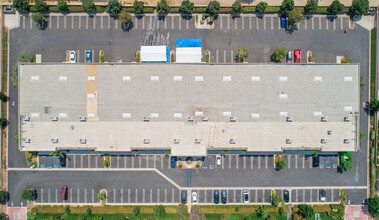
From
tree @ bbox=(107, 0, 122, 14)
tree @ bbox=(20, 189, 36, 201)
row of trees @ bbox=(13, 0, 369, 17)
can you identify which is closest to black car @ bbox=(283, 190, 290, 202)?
row of trees @ bbox=(13, 0, 369, 17)

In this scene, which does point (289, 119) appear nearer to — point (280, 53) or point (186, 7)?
point (280, 53)

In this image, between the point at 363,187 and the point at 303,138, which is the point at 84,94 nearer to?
the point at 303,138

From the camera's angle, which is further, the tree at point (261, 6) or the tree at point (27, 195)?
the tree at point (261, 6)

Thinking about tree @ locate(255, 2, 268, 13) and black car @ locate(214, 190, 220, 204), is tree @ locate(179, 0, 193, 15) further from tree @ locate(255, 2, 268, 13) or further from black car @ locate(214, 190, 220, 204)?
black car @ locate(214, 190, 220, 204)

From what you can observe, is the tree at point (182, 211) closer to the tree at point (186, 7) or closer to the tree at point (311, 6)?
the tree at point (186, 7)

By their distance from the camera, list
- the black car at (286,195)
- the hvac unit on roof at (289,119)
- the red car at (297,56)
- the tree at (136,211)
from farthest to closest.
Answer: the black car at (286,195) → the red car at (297,56) → the tree at (136,211) → the hvac unit on roof at (289,119)

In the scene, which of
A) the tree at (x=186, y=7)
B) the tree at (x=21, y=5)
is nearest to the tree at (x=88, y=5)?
the tree at (x=21, y=5)

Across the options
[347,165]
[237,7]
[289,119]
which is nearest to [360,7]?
[237,7]

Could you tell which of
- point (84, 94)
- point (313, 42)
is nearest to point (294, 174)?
point (313, 42)
